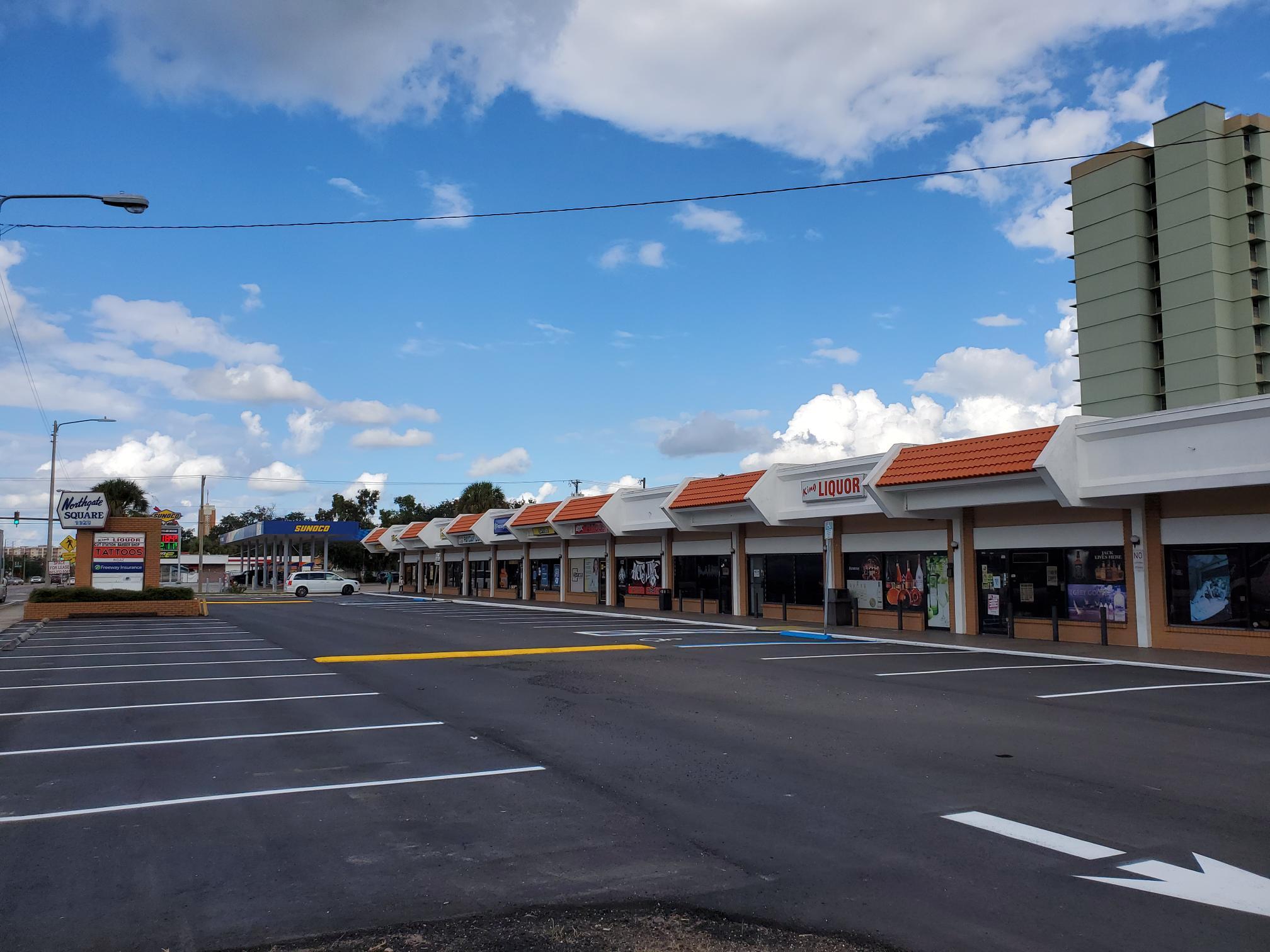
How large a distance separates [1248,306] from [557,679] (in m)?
83.5

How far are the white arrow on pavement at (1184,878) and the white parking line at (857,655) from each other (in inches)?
497

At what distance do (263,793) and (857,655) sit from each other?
14.8 metres

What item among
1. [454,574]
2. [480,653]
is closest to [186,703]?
[480,653]

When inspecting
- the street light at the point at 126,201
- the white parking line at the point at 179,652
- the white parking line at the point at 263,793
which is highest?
the street light at the point at 126,201

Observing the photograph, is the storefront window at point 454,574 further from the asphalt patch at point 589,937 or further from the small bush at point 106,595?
the asphalt patch at point 589,937

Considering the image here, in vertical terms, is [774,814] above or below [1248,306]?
below

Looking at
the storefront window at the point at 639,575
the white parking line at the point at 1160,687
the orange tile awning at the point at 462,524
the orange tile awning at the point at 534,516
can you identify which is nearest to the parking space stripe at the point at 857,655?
the white parking line at the point at 1160,687

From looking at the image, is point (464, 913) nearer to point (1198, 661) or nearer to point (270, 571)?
point (1198, 661)

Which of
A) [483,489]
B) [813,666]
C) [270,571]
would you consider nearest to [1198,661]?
[813,666]

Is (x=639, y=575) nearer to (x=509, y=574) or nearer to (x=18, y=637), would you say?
(x=509, y=574)

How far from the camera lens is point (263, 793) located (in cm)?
799

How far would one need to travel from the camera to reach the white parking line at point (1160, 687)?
45.4ft

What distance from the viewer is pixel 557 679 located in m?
15.7

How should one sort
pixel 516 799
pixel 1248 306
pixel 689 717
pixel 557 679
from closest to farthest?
pixel 516 799, pixel 689 717, pixel 557 679, pixel 1248 306
